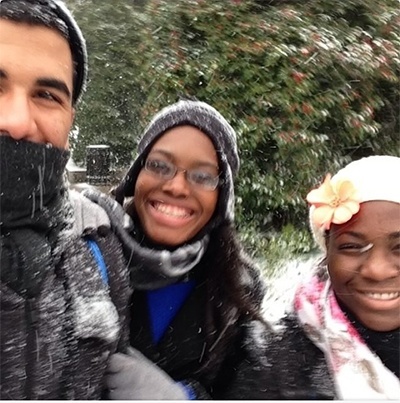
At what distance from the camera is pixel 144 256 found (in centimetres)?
135

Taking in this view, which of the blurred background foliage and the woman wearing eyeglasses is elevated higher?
the blurred background foliage

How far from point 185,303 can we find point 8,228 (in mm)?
525

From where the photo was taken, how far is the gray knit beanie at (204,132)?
4.51 feet

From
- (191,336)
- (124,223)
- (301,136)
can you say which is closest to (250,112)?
(301,136)

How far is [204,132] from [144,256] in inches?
13.8

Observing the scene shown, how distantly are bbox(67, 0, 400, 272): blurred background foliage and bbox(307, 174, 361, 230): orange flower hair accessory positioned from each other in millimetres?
79

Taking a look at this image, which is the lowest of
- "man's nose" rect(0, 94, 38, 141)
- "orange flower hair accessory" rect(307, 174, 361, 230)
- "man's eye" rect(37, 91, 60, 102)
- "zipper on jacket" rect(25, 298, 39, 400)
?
"zipper on jacket" rect(25, 298, 39, 400)

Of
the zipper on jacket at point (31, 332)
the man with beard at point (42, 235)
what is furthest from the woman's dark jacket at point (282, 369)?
the zipper on jacket at point (31, 332)

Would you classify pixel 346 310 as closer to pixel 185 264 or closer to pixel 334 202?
pixel 334 202

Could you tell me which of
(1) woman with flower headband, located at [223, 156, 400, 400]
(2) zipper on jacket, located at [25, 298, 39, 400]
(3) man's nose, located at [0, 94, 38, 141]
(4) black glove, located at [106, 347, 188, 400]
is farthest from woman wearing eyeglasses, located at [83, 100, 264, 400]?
(3) man's nose, located at [0, 94, 38, 141]

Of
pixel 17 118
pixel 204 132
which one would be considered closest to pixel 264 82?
pixel 204 132

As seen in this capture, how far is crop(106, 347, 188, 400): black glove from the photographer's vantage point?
1.31m

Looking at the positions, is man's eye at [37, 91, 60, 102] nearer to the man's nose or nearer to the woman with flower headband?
the man's nose

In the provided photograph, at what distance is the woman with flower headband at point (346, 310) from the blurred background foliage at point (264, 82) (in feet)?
0.34
